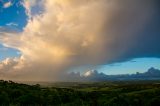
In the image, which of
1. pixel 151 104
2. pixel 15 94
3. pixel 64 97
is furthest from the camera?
pixel 64 97

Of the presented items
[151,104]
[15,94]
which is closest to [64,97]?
[15,94]

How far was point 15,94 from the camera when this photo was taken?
5659 inches

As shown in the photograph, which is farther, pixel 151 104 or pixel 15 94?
pixel 15 94

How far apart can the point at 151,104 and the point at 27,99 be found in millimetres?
50682

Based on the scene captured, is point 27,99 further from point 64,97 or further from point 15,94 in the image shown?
point 64,97

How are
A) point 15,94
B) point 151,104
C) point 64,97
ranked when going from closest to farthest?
point 151,104, point 15,94, point 64,97

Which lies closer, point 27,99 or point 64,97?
point 27,99

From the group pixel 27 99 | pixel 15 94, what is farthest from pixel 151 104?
pixel 15 94

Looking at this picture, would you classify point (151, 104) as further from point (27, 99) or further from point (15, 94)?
point (15, 94)

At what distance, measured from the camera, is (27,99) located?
411 feet

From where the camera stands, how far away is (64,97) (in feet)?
518

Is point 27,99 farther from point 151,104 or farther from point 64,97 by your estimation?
point 151,104

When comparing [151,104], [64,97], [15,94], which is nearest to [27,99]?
[15,94]

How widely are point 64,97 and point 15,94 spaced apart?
88.7 ft
